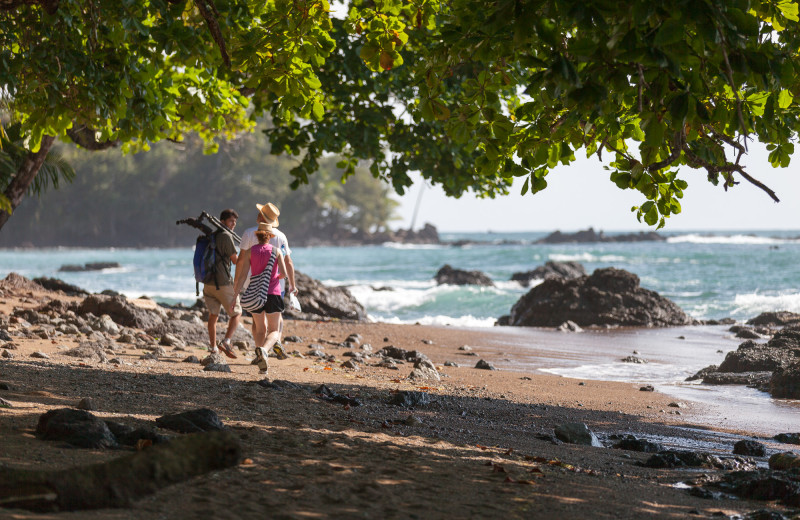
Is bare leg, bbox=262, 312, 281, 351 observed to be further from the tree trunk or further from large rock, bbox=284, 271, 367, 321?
large rock, bbox=284, 271, 367, 321

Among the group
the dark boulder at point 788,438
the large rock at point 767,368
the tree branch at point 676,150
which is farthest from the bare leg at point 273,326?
the large rock at point 767,368

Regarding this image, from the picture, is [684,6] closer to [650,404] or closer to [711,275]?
[650,404]

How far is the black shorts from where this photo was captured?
27.6 feet

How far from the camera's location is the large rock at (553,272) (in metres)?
32.7

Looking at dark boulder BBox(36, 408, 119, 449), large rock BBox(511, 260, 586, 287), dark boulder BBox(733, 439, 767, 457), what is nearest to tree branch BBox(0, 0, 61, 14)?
dark boulder BBox(36, 408, 119, 449)

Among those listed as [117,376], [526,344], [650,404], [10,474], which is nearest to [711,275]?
[526,344]

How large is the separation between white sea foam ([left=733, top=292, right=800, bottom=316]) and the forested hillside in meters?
63.2

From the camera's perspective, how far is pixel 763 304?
2461 centimetres

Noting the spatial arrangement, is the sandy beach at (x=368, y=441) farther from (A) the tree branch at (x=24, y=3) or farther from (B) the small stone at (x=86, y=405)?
(A) the tree branch at (x=24, y=3)

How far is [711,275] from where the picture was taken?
36.6 m

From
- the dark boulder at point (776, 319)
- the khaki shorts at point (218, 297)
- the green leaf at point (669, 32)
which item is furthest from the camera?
the dark boulder at point (776, 319)

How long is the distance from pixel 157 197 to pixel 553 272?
214ft

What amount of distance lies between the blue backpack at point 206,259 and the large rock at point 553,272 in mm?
24340

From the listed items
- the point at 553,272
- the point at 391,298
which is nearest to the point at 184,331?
the point at 391,298
